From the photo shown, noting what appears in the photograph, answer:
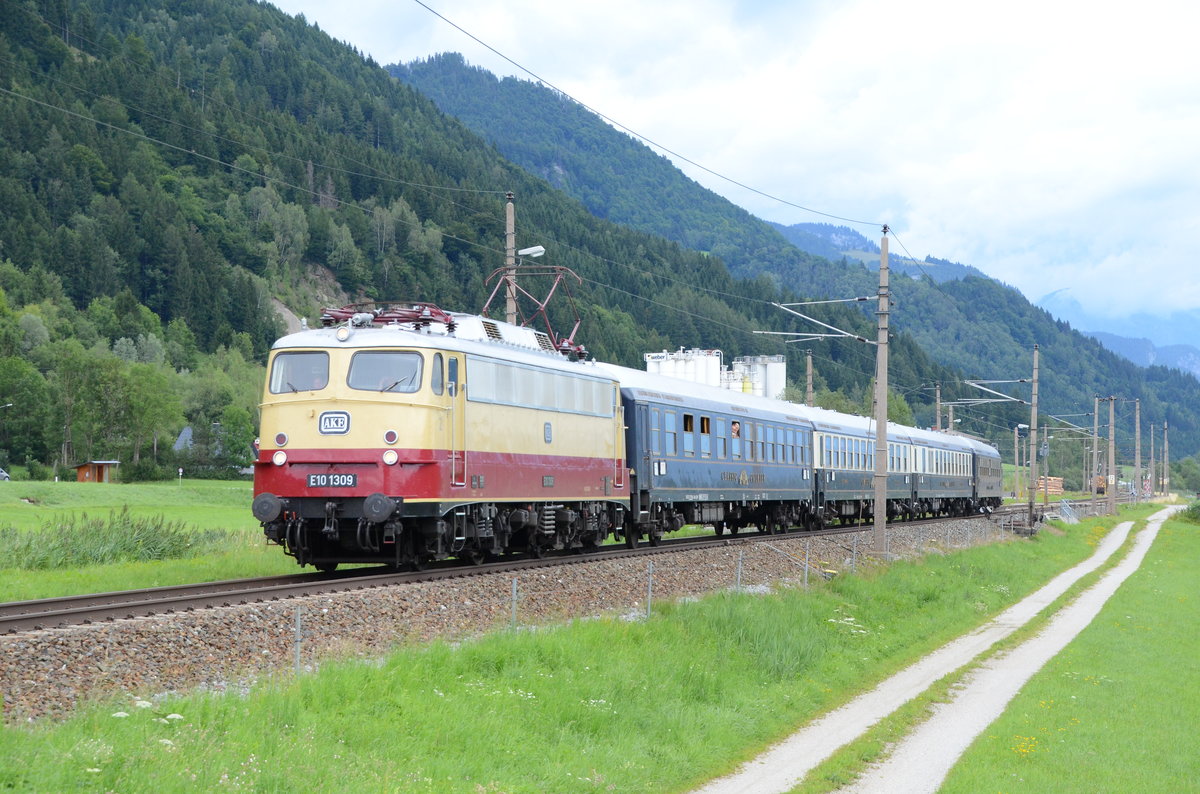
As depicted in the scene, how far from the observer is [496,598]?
18.2 meters

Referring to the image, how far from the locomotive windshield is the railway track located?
316 centimetres

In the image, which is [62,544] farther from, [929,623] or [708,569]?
[929,623]

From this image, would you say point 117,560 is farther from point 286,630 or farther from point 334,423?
point 286,630

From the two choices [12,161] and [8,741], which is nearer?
[8,741]

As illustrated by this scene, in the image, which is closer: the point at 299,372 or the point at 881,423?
the point at 299,372

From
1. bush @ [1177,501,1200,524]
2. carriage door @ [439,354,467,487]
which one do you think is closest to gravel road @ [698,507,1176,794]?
carriage door @ [439,354,467,487]

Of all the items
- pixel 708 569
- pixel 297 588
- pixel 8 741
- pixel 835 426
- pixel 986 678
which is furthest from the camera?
pixel 835 426

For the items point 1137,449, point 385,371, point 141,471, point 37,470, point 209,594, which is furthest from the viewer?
point 37,470

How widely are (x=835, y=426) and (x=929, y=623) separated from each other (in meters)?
20.9

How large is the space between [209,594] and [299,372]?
4676 millimetres

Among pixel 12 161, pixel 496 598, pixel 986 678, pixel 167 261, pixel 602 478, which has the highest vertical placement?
pixel 12 161

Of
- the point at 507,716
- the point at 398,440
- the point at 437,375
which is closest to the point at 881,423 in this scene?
the point at 437,375

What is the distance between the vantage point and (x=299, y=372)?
20562 millimetres

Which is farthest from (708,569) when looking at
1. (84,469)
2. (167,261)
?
(167,261)
